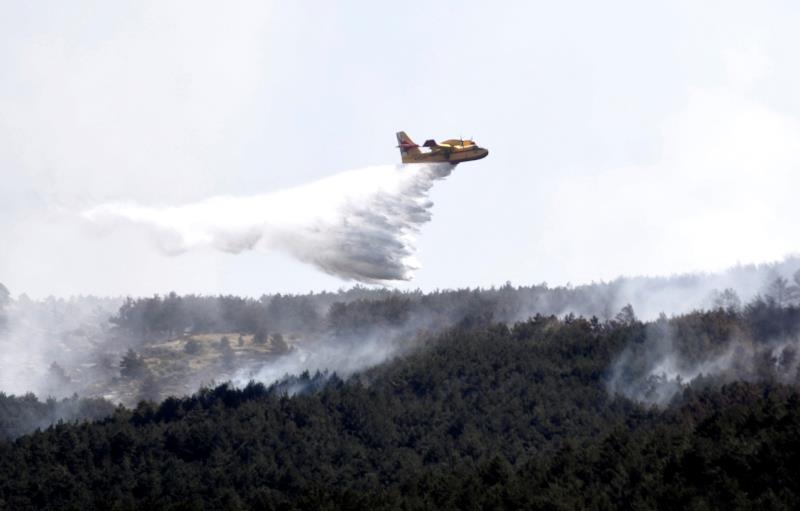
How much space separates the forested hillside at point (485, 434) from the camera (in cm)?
10331

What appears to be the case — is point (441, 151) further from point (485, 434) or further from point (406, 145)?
point (485, 434)

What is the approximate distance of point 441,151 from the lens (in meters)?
105

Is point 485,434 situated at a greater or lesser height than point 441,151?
lesser

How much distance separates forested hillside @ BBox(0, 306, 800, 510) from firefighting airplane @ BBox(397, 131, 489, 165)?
2292 cm

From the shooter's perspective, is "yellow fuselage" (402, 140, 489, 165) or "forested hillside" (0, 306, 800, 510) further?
"forested hillside" (0, 306, 800, 510)

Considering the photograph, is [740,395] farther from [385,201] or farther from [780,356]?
[385,201]

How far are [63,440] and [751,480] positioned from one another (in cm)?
6553

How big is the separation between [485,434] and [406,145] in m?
42.6

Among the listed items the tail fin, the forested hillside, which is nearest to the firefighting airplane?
the tail fin

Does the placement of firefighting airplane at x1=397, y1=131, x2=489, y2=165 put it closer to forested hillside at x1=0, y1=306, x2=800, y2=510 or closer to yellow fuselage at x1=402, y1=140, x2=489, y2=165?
yellow fuselage at x1=402, y1=140, x2=489, y2=165

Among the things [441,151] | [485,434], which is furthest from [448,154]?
[485,434]

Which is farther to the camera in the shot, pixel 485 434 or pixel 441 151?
pixel 485 434

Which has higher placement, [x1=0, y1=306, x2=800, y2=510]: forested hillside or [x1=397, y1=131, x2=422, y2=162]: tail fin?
[x1=397, y1=131, x2=422, y2=162]: tail fin

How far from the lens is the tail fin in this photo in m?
106
